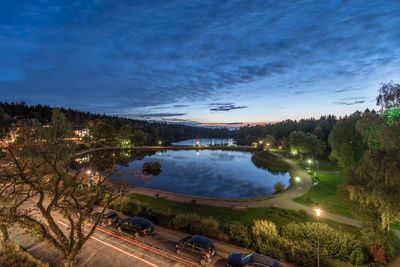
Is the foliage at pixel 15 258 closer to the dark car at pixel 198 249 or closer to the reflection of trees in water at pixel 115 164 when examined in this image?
the reflection of trees in water at pixel 115 164

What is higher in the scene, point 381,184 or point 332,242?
point 381,184

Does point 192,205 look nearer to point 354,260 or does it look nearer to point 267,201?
point 267,201

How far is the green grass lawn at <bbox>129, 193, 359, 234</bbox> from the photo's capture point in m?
22.2

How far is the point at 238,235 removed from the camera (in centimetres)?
1780

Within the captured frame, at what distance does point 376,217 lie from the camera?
61.6 feet

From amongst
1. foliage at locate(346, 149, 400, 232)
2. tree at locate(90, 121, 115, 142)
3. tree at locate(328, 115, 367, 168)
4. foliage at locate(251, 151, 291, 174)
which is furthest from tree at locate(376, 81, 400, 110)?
tree at locate(90, 121, 115, 142)

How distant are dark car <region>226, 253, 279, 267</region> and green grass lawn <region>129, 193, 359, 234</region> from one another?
26.7 feet

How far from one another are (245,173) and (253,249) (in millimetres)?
38596

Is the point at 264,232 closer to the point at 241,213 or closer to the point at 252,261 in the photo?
the point at 252,261

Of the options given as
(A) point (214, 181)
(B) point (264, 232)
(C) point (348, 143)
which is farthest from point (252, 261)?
(C) point (348, 143)

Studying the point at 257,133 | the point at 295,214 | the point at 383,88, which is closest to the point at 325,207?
the point at 295,214

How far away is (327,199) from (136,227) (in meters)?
27.3

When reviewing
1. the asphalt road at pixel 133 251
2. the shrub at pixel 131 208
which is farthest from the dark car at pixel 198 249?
the shrub at pixel 131 208

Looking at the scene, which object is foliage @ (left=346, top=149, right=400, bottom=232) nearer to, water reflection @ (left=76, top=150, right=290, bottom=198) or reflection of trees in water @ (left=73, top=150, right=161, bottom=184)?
reflection of trees in water @ (left=73, top=150, right=161, bottom=184)
